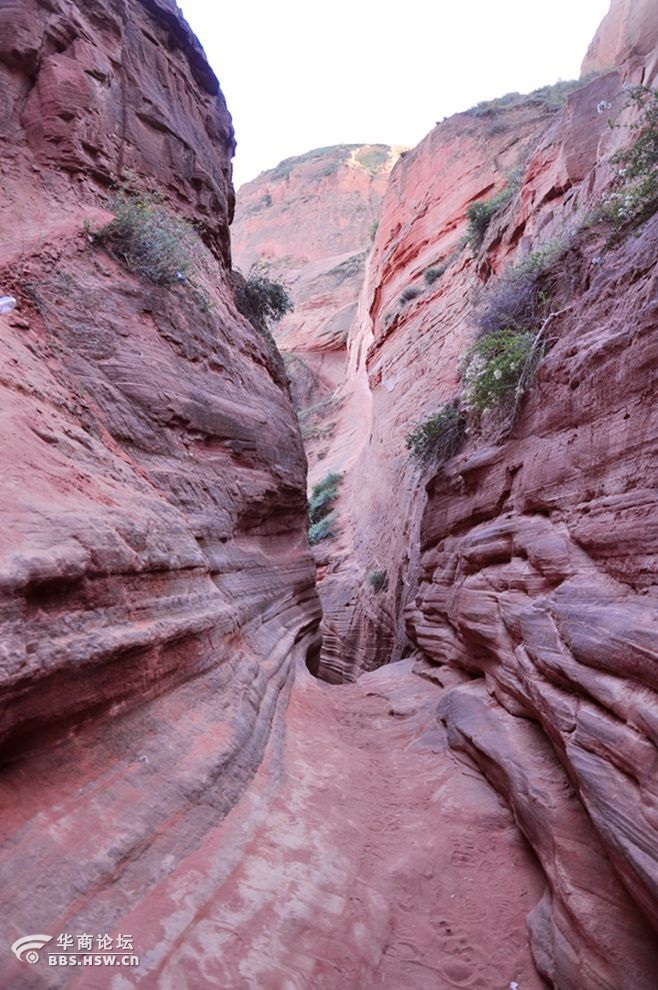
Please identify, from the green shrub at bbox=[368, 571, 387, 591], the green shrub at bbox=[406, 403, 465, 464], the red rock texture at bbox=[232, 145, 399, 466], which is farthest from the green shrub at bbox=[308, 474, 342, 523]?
the red rock texture at bbox=[232, 145, 399, 466]

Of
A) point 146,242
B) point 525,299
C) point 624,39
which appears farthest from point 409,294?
point 146,242

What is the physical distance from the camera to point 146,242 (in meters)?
6.79

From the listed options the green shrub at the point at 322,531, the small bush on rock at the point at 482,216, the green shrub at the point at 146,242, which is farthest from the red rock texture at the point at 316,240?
the green shrub at the point at 146,242

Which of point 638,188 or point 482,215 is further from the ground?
point 482,215

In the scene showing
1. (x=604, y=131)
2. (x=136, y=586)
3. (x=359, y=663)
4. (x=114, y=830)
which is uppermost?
(x=604, y=131)

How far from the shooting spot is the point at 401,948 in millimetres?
3256

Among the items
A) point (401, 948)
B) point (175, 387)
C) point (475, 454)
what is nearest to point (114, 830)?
point (401, 948)

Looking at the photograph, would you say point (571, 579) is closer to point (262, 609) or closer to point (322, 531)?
point (262, 609)

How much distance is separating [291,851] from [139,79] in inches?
431

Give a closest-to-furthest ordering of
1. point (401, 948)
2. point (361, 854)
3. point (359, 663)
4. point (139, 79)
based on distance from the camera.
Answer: point (401, 948) → point (361, 854) → point (139, 79) → point (359, 663)

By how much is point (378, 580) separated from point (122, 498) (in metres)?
11.9

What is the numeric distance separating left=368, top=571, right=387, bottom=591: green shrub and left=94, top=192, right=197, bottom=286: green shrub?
10.3 m

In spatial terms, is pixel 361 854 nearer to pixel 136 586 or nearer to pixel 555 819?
pixel 555 819

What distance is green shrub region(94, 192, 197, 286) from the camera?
21.8 ft
